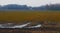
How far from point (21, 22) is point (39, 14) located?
199 millimetres

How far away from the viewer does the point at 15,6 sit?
49.4 inches

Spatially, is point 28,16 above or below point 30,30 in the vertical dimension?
above

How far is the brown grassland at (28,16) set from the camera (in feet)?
4.04

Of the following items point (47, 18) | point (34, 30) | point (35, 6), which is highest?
point (35, 6)

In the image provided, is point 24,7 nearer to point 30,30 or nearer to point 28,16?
point 28,16

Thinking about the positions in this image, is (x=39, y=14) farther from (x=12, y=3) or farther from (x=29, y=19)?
(x=12, y=3)

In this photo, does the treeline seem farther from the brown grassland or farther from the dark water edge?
the dark water edge

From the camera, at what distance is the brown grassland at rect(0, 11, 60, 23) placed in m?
1.23

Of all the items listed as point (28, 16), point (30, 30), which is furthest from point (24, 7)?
point (30, 30)

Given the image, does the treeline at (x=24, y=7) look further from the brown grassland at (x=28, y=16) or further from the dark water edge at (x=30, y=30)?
the dark water edge at (x=30, y=30)

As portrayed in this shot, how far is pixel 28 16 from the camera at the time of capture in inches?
48.9

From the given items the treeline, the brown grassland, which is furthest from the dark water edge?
the treeline


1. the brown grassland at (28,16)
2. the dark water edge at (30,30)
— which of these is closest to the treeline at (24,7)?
the brown grassland at (28,16)

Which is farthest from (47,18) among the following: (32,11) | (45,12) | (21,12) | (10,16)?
(10,16)
